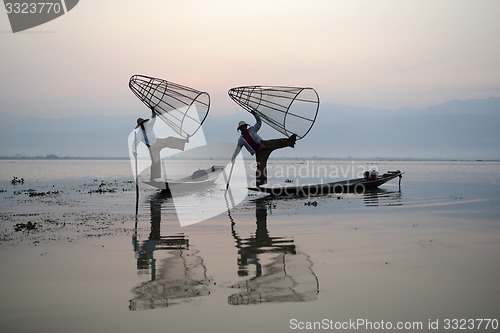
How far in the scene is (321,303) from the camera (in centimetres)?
670

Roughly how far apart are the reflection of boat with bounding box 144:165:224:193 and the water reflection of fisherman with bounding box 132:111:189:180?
702mm

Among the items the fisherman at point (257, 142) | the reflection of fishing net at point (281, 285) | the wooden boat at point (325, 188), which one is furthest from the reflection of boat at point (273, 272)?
the wooden boat at point (325, 188)

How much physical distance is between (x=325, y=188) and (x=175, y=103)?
920 cm

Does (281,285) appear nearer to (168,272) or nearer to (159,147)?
(168,272)

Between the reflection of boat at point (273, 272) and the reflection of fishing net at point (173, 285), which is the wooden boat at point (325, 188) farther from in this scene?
the reflection of fishing net at point (173, 285)

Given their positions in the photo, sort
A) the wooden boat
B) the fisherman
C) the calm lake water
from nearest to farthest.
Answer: the calm lake water → the fisherman → the wooden boat

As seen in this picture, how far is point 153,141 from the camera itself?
24188 mm

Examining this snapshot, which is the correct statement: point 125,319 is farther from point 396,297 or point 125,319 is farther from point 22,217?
point 22,217

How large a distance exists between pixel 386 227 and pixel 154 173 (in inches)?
591

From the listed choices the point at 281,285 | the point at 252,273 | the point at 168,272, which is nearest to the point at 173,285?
the point at 168,272

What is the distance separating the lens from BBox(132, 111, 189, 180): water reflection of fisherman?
23844 millimetres

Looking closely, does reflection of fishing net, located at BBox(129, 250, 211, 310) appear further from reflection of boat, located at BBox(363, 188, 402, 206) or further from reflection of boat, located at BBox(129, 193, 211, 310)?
reflection of boat, located at BBox(363, 188, 402, 206)

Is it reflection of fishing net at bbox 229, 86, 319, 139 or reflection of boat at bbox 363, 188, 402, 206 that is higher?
reflection of fishing net at bbox 229, 86, 319, 139

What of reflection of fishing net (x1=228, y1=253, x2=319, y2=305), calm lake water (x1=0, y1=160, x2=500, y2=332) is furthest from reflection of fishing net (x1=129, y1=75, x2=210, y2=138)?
reflection of fishing net (x1=228, y1=253, x2=319, y2=305)
